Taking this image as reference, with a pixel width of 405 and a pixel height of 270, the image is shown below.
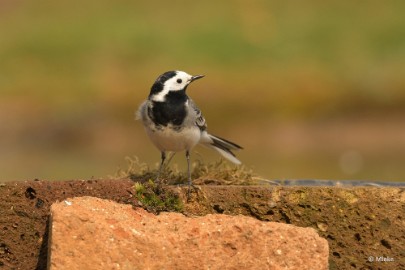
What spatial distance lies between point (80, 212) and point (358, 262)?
2.10 meters

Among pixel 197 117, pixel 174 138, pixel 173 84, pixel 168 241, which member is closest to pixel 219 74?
pixel 197 117

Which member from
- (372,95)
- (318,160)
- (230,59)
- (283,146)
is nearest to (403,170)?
(318,160)

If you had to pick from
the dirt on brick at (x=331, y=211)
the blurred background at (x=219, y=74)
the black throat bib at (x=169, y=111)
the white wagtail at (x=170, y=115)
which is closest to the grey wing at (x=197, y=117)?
the white wagtail at (x=170, y=115)

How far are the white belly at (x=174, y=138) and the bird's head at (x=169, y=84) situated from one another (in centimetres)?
29

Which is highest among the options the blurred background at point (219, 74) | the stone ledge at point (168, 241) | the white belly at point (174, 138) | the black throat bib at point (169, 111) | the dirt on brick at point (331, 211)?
the blurred background at point (219, 74)

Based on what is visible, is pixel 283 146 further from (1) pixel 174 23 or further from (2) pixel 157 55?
(1) pixel 174 23

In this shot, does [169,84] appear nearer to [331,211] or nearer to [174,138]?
[174,138]

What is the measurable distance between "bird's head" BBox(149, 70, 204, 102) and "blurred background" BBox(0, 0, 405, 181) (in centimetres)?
1796

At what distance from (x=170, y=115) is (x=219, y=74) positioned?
2666cm

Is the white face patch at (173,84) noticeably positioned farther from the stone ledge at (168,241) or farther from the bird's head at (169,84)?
the stone ledge at (168,241)

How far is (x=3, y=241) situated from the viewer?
9695 millimetres

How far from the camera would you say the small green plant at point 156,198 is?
991 centimetres

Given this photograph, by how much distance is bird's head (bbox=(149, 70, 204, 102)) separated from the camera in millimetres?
11867

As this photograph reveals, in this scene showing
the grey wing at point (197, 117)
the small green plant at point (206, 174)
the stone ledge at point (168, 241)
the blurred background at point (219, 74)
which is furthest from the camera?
the blurred background at point (219, 74)
